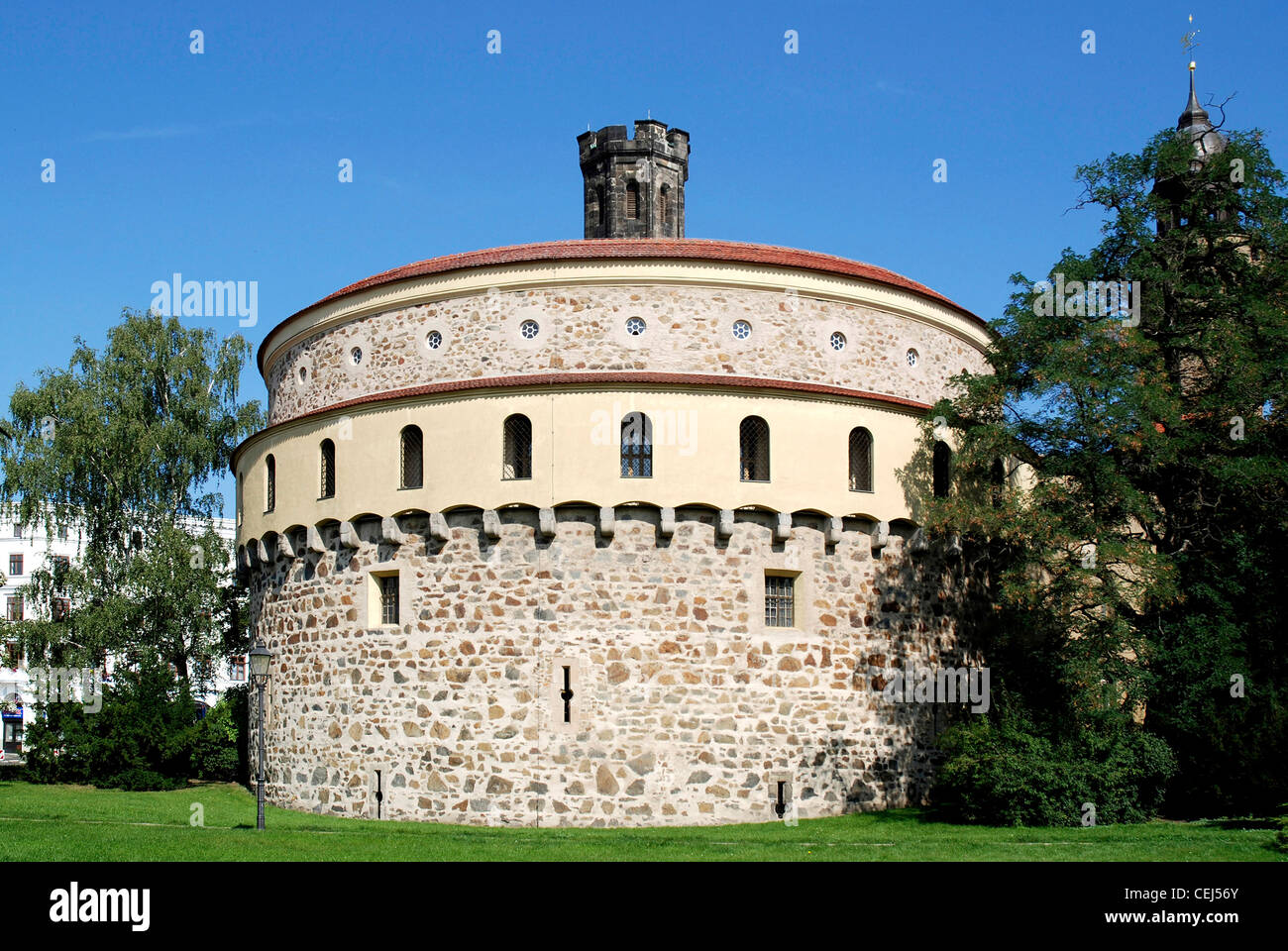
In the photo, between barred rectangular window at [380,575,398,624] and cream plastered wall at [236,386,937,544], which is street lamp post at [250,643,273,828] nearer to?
barred rectangular window at [380,575,398,624]

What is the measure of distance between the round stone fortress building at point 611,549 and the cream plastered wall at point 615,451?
0.05 m

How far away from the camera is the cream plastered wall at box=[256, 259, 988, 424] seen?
23.8 m

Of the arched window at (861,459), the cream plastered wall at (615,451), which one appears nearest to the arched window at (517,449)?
the cream plastered wall at (615,451)

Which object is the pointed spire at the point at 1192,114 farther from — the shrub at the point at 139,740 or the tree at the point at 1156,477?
the shrub at the point at 139,740

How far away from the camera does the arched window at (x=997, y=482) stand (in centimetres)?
2519

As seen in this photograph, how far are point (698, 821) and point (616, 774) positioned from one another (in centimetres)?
156

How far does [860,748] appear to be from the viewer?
2325 centimetres

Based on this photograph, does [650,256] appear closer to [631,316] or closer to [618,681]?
[631,316]

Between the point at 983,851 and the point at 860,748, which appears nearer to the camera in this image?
the point at 983,851

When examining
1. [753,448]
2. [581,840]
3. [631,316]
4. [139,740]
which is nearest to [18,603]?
[139,740]

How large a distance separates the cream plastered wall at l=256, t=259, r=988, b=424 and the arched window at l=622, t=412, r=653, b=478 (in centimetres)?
115
